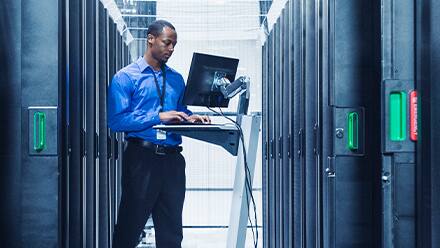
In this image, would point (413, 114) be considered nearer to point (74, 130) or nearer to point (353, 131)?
point (353, 131)

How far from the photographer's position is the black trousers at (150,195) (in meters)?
3.79

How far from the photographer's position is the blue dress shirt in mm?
3746

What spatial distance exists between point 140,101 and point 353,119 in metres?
1.91

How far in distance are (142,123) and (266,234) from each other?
90.9 inches

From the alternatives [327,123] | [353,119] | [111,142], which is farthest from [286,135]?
[353,119]

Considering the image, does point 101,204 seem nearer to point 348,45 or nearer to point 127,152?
point 127,152

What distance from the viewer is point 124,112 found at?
379 centimetres

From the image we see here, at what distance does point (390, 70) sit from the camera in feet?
6.08

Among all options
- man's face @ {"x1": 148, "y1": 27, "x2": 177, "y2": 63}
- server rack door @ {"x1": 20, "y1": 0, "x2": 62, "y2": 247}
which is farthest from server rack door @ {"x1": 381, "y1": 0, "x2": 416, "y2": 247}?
man's face @ {"x1": 148, "y1": 27, "x2": 177, "y2": 63}

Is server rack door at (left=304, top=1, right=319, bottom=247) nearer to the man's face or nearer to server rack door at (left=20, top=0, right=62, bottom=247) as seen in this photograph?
the man's face

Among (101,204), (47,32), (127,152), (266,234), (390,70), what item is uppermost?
(47,32)

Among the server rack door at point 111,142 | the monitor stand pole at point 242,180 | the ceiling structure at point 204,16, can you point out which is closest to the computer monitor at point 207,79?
the monitor stand pole at point 242,180

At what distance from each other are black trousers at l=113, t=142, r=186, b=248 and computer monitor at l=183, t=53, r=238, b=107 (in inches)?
17.3

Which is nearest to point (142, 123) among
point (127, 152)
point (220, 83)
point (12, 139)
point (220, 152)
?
point (127, 152)
